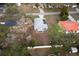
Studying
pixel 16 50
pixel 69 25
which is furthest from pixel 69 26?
pixel 16 50

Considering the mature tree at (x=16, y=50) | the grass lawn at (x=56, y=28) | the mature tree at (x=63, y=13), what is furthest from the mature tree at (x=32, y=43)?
the mature tree at (x=63, y=13)

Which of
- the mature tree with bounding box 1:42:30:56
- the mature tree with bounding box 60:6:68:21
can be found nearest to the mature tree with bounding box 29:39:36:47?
the mature tree with bounding box 1:42:30:56

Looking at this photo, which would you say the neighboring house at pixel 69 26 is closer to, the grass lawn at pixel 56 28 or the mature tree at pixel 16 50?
the grass lawn at pixel 56 28

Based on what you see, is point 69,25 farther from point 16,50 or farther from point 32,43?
point 16,50

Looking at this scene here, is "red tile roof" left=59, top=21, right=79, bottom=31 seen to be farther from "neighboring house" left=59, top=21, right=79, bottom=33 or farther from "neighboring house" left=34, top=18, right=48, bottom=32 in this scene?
"neighboring house" left=34, top=18, right=48, bottom=32

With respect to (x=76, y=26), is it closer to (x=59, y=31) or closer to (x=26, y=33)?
(x=59, y=31)

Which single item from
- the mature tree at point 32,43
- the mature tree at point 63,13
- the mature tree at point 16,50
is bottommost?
the mature tree at point 16,50
